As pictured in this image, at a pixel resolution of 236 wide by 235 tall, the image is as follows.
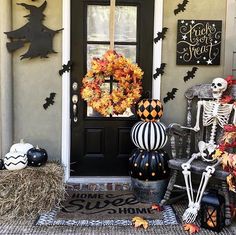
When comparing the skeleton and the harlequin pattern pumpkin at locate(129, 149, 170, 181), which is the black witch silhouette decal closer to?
the harlequin pattern pumpkin at locate(129, 149, 170, 181)

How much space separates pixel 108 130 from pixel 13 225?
133cm

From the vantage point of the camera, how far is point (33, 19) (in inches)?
130

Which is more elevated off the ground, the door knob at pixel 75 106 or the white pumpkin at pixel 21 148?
the door knob at pixel 75 106

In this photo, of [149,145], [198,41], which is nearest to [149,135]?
[149,145]

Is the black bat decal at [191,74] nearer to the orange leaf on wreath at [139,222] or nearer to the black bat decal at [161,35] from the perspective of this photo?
the black bat decal at [161,35]

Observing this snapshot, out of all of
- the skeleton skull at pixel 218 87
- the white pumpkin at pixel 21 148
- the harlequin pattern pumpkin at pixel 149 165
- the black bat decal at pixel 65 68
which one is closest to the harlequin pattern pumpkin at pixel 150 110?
the harlequin pattern pumpkin at pixel 149 165

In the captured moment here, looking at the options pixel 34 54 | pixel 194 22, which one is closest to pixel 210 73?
pixel 194 22

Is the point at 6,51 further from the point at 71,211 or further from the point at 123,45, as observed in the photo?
the point at 71,211

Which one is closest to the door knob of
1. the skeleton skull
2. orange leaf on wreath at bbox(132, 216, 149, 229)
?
orange leaf on wreath at bbox(132, 216, 149, 229)

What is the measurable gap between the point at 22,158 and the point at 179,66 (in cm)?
176

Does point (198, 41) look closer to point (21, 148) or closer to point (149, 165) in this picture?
point (149, 165)

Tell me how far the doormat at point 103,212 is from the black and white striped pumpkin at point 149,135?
0.55m

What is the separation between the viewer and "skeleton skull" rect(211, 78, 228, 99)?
3.09 metres

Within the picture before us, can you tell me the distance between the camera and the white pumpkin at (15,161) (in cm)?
290
